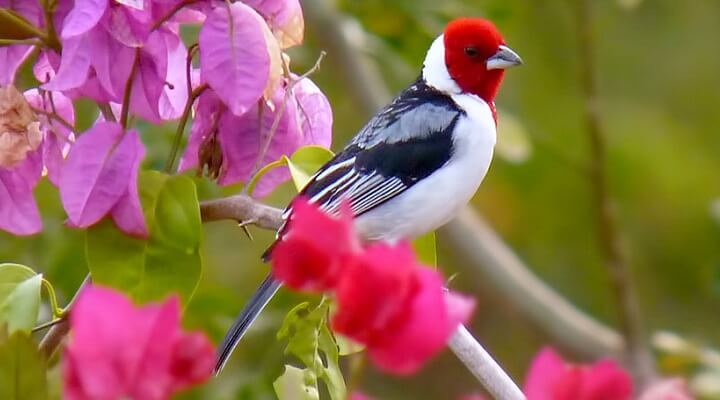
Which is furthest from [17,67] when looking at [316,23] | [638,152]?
[638,152]

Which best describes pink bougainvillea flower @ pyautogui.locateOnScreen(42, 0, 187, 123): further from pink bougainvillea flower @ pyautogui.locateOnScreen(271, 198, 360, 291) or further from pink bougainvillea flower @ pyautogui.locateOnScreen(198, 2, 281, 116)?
pink bougainvillea flower @ pyautogui.locateOnScreen(271, 198, 360, 291)

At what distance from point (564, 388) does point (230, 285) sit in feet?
11.0

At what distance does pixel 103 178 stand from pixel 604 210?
75.3 inches

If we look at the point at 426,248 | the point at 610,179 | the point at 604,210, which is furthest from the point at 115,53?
the point at 610,179

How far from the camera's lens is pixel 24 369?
75 cm

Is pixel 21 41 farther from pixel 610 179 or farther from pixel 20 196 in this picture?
pixel 610 179

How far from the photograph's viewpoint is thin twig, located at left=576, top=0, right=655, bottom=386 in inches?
113

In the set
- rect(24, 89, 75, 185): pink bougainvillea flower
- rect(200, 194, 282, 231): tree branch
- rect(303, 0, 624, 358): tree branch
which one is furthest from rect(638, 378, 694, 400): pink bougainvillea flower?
rect(303, 0, 624, 358): tree branch

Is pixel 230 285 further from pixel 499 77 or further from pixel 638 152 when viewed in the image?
pixel 499 77

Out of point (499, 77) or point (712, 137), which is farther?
point (712, 137)

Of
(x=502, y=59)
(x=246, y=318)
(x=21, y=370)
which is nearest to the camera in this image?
(x=21, y=370)

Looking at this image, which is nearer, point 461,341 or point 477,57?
point 461,341

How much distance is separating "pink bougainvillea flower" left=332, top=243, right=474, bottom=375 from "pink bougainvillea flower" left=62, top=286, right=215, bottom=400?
8 cm

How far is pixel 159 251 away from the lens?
1169 millimetres
